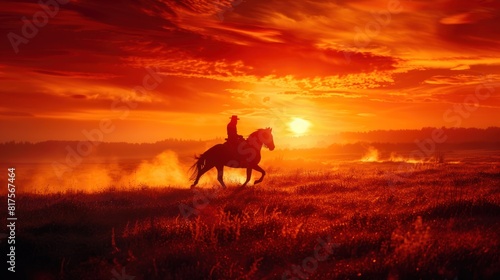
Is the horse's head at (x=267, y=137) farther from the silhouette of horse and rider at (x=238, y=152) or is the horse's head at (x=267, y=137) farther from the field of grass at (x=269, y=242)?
the field of grass at (x=269, y=242)

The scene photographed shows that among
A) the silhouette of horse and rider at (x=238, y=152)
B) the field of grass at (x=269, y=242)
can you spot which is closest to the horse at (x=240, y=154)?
the silhouette of horse and rider at (x=238, y=152)

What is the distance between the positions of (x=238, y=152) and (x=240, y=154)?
5.7 inches

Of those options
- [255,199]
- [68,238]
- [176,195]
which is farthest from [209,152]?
[68,238]

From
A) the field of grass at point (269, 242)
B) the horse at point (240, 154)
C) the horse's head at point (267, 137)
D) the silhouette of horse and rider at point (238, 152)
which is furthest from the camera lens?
the horse's head at point (267, 137)

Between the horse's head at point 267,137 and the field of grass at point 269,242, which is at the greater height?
the horse's head at point 267,137

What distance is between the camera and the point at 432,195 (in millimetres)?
15070

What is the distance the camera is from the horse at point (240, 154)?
20953 millimetres

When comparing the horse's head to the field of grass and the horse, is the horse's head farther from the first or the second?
the field of grass

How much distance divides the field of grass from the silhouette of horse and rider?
636 cm

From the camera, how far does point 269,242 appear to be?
26.0ft

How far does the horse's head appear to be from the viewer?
2153 cm

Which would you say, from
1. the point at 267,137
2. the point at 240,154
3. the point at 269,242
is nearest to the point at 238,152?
the point at 240,154

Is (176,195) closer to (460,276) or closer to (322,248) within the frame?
(322,248)

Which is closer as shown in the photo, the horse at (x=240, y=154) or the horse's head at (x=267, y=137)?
the horse at (x=240, y=154)
